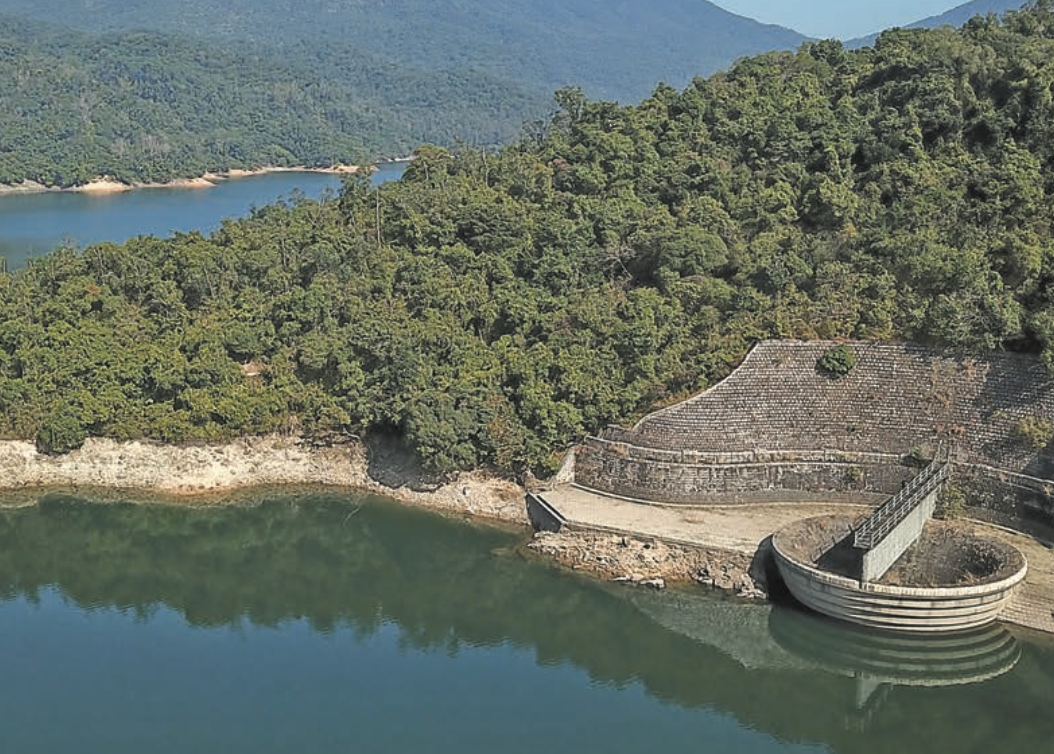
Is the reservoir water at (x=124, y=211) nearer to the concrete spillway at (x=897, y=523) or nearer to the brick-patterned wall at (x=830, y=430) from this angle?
the brick-patterned wall at (x=830, y=430)

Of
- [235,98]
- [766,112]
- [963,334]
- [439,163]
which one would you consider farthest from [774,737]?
[235,98]

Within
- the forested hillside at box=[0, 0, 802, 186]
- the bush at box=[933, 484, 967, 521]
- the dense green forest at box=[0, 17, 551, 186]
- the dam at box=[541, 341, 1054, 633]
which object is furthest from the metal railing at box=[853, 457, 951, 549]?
the dense green forest at box=[0, 17, 551, 186]

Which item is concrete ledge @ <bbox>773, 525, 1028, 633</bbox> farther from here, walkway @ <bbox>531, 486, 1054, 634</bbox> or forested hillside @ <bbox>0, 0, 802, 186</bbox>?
forested hillside @ <bbox>0, 0, 802, 186</bbox>

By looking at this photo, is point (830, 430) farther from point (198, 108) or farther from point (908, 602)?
point (198, 108)

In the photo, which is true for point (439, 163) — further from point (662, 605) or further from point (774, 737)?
point (774, 737)

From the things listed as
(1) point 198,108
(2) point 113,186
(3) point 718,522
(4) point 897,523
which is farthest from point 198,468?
(1) point 198,108
